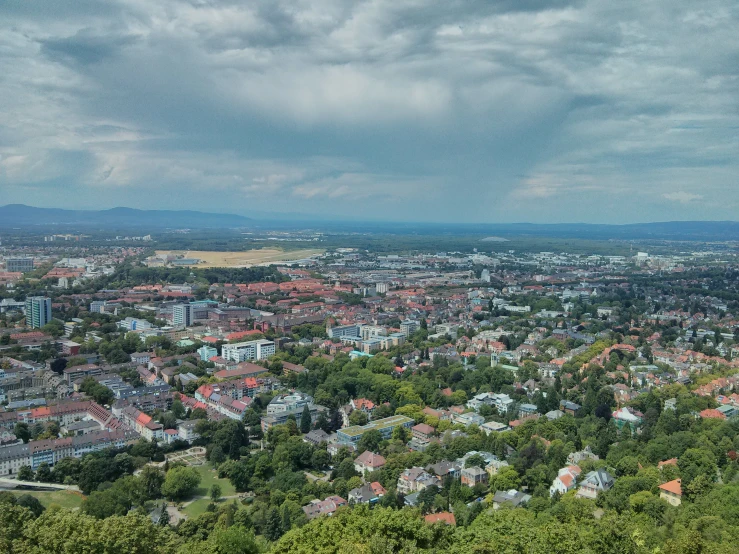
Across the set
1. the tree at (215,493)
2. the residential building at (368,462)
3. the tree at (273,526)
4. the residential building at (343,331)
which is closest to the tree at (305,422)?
the residential building at (368,462)

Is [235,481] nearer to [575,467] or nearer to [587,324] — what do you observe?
[575,467]

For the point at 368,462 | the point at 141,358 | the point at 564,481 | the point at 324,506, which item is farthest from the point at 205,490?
the point at 141,358

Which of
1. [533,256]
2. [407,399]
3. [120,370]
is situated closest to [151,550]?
[407,399]

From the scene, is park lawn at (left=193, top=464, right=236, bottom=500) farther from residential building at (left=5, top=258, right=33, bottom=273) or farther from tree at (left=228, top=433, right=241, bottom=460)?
residential building at (left=5, top=258, right=33, bottom=273)

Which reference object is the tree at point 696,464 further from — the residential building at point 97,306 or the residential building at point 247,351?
the residential building at point 97,306

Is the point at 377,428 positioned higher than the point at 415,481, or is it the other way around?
the point at 377,428

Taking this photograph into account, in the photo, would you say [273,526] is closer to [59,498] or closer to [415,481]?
[415,481]
